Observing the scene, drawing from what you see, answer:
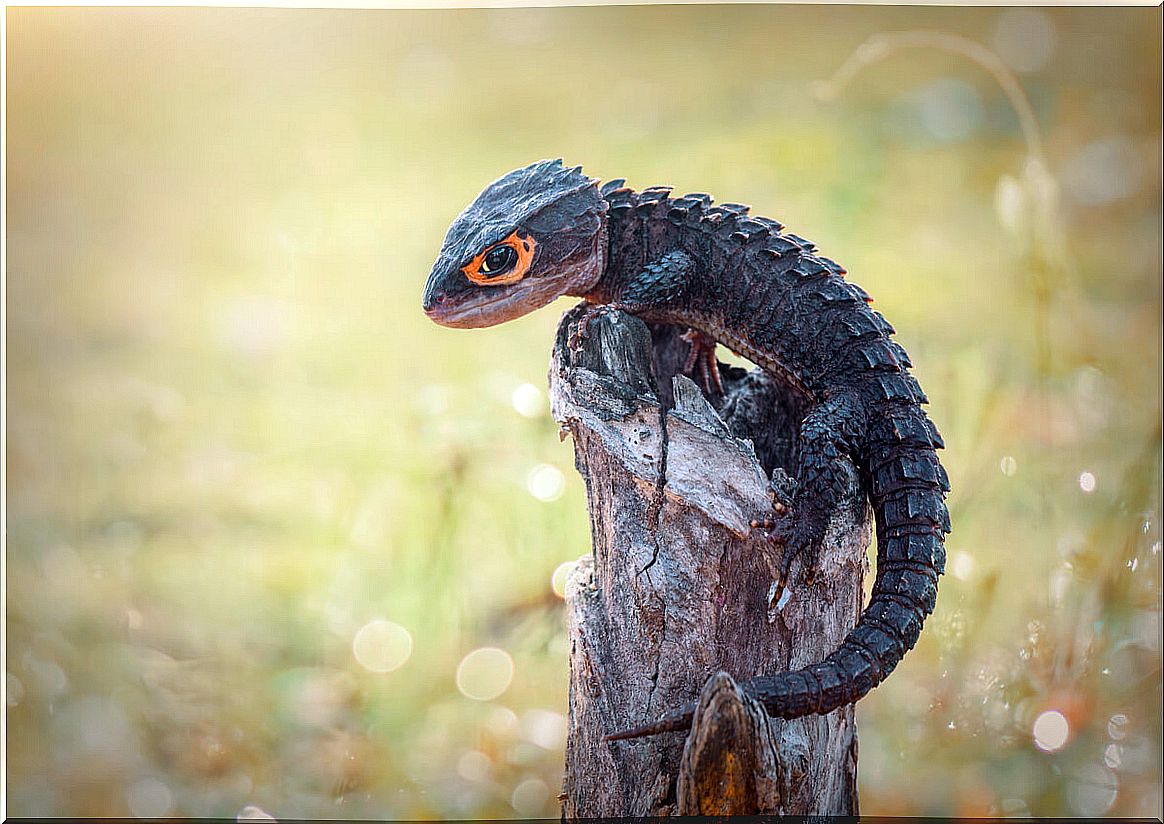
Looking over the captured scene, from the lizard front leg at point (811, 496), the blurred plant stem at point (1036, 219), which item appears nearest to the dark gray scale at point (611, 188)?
the lizard front leg at point (811, 496)

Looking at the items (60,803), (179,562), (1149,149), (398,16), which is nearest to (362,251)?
(398,16)

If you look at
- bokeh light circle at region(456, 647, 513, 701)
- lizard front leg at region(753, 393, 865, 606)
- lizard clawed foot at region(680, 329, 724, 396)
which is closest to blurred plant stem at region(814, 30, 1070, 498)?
lizard clawed foot at region(680, 329, 724, 396)

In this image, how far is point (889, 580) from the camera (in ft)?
5.36

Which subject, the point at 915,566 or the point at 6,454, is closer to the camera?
the point at 915,566

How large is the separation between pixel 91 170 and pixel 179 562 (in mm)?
1115

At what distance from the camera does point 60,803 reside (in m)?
2.57

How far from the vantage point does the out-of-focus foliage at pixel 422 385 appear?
249cm

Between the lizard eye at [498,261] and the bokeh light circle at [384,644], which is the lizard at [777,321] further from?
the bokeh light circle at [384,644]

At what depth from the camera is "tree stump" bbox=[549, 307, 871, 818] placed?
166cm

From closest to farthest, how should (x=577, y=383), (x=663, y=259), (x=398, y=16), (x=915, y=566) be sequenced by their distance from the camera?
(x=915, y=566) → (x=577, y=383) → (x=663, y=259) → (x=398, y=16)

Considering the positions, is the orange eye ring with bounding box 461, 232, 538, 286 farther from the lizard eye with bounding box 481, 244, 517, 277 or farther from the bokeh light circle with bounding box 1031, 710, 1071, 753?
the bokeh light circle with bounding box 1031, 710, 1071, 753

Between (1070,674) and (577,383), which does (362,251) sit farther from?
(1070,674)

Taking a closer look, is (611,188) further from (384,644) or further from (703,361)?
(384,644)

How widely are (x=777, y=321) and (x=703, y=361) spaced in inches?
9.9
